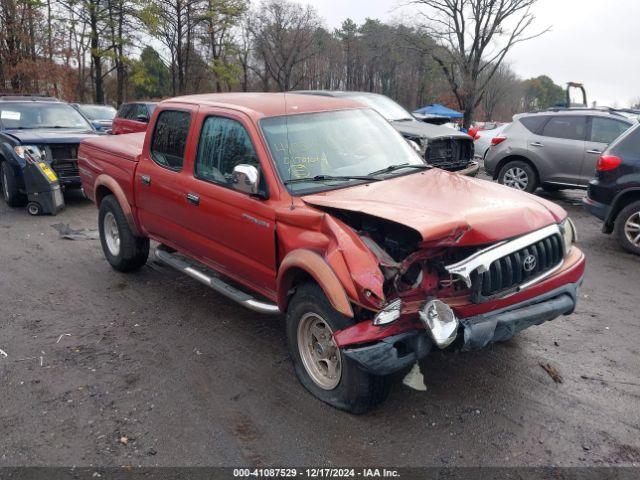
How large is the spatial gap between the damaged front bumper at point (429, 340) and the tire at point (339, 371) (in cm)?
21

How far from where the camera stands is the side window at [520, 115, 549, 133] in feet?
33.9

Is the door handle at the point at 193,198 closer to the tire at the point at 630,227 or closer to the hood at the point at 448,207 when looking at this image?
the hood at the point at 448,207

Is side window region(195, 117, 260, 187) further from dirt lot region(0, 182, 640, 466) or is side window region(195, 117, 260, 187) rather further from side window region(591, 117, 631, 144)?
side window region(591, 117, 631, 144)

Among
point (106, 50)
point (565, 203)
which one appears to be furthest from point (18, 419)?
point (106, 50)

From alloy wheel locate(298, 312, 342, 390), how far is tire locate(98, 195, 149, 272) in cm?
294

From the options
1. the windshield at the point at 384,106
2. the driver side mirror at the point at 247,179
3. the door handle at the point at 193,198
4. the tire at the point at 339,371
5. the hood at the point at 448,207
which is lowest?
the tire at the point at 339,371

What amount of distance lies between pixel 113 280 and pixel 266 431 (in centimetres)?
344

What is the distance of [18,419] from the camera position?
342cm

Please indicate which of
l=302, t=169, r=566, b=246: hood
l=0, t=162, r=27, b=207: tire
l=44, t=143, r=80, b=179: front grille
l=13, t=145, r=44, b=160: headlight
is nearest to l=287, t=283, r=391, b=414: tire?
l=302, t=169, r=566, b=246: hood

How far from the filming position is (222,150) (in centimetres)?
439

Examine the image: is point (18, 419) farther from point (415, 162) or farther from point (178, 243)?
point (415, 162)

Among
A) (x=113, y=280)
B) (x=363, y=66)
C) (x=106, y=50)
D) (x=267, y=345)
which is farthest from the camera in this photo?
(x=363, y=66)

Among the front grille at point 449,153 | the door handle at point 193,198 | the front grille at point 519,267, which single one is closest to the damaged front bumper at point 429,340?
the front grille at point 519,267

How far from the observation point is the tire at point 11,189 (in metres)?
9.06
